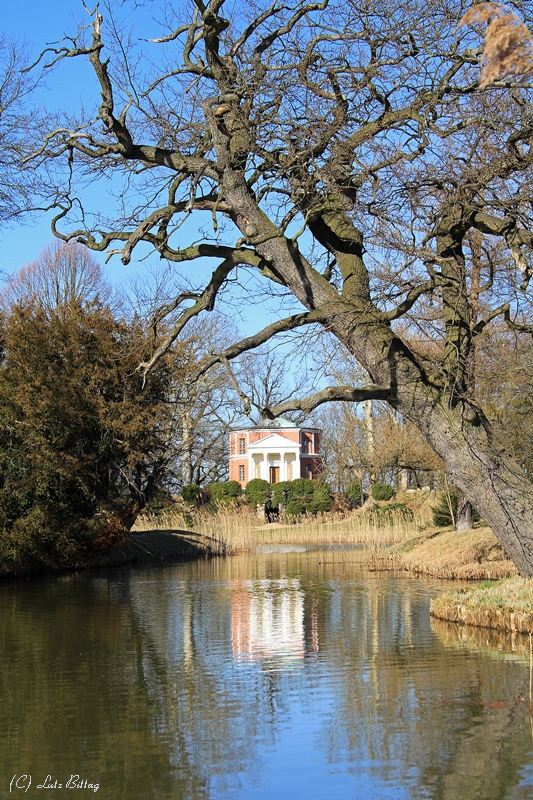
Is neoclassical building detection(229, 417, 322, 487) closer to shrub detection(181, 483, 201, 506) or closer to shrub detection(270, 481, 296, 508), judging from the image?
shrub detection(270, 481, 296, 508)

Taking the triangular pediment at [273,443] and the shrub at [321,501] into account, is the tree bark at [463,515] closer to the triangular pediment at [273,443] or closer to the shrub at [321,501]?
the shrub at [321,501]

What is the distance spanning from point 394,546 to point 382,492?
1790 cm

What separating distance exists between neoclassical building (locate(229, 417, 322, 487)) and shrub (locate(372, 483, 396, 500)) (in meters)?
20.6

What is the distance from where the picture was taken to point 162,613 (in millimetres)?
12750

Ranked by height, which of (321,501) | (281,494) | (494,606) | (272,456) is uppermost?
(272,456)

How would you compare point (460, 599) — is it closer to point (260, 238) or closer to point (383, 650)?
point (383, 650)

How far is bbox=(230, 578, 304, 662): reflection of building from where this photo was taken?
9508mm

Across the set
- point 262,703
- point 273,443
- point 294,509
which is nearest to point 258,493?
point 294,509

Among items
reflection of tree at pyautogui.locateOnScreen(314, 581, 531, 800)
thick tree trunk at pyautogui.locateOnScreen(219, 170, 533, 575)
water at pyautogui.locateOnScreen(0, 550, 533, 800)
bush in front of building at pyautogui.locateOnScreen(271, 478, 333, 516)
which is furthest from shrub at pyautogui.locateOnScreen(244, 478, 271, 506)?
reflection of tree at pyautogui.locateOnScreen(314, 581, 531, 800)

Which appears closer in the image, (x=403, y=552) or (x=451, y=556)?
(x=451, y=556)

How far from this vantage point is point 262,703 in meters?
7.22

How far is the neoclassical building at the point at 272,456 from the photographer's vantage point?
60781mm

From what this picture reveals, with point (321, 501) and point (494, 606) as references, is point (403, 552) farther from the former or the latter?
point (321, 501)

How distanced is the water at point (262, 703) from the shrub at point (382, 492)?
82.8ft
